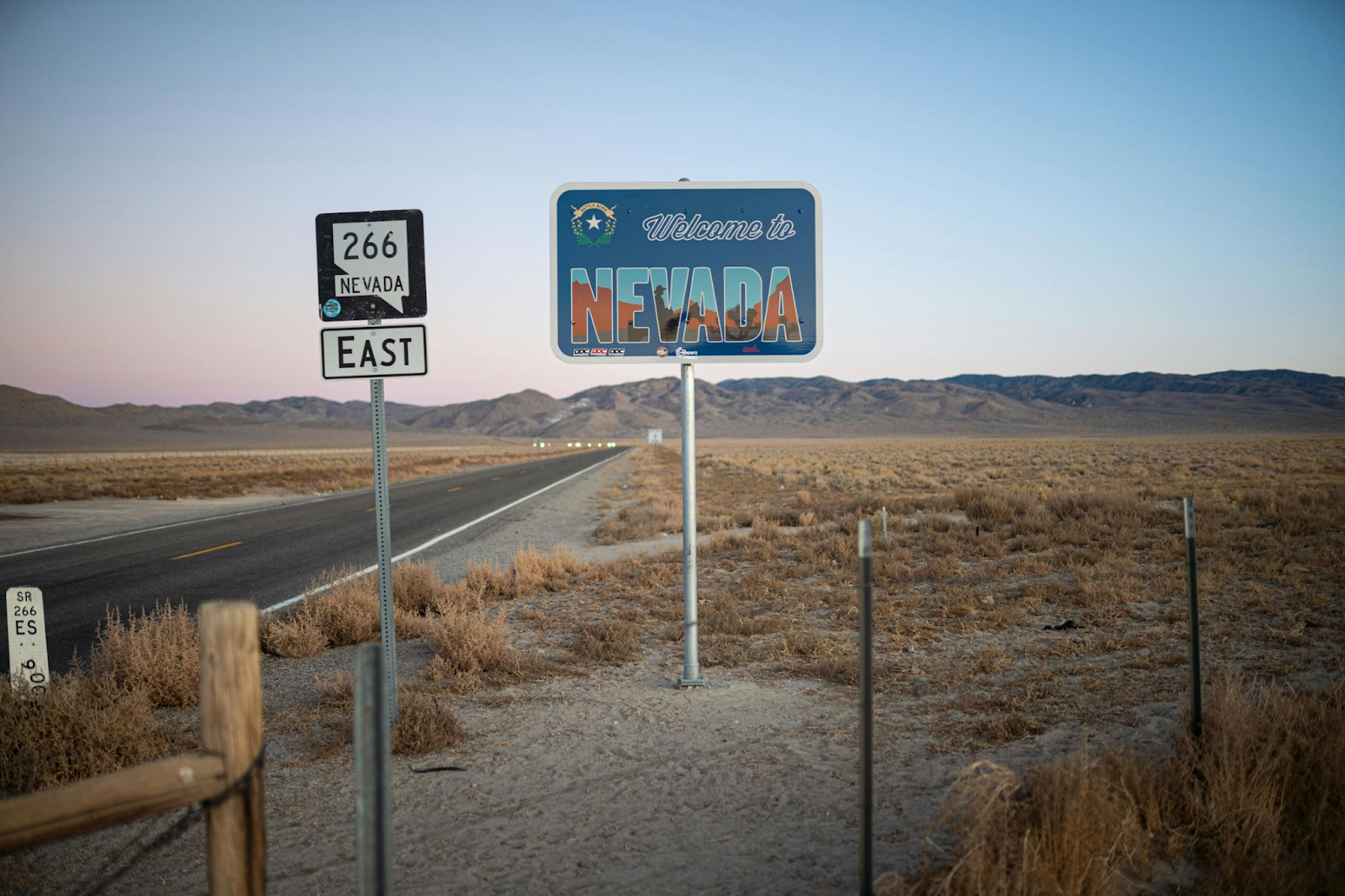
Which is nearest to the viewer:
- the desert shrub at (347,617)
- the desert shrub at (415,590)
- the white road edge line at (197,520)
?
the desert shrub at (347,617)

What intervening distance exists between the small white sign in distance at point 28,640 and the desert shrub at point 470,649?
2.55 m

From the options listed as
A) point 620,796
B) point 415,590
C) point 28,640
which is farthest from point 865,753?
point 415,590

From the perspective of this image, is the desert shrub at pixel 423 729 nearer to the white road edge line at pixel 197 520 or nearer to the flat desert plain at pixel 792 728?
the flat desert plain at pixel 792 728

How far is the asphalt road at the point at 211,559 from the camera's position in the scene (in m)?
9.64

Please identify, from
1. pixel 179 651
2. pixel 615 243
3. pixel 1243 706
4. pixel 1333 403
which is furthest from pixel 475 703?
pixel 1333 403

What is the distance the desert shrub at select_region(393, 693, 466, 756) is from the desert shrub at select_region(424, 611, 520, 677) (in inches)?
44.2

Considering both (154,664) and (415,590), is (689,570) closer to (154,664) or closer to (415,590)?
(154,664)

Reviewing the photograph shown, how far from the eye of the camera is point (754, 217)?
6254 millimetres

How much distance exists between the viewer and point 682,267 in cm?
627

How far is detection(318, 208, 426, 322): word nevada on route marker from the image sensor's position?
16.7 feet

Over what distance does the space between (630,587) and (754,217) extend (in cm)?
539

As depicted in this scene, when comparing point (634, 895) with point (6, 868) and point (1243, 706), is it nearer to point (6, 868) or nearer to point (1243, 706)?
point (6, 868)

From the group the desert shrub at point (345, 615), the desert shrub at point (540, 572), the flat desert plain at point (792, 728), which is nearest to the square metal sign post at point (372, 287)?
the flat desert plain at point (792, 728)

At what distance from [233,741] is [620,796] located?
8.45ft
